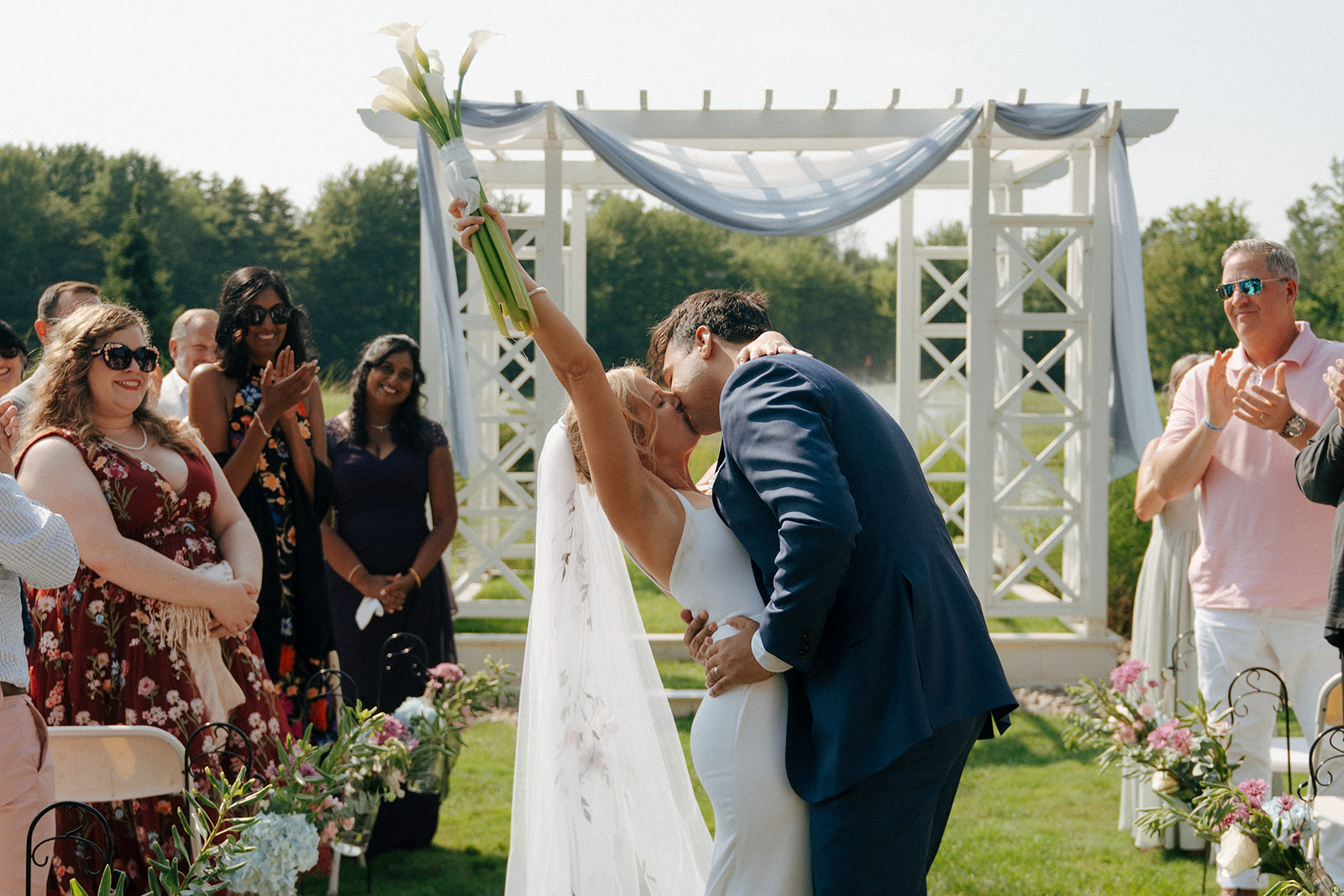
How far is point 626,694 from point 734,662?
0.71m

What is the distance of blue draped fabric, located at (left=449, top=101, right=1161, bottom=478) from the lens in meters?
7.37

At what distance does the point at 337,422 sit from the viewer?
17.1 ft

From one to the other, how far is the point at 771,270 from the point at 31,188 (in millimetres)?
28660

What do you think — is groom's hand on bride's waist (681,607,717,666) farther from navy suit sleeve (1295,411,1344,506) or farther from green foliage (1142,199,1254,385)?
green foliage (1142,199,1254,385)

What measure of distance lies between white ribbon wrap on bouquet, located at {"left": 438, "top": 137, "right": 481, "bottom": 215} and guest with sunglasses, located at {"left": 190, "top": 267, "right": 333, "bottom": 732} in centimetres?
216

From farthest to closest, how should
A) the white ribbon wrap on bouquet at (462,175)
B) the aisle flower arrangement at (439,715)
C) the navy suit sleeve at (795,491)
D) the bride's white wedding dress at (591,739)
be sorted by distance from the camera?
1. the aisle flower arrangement at (439,715)
2. the bride's white wedding dress at (591,739)
3. the white ribbon wrap on bouquet at (462,175)
4. the navy suit sleeve at (795,491)

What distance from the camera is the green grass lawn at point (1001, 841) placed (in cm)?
441

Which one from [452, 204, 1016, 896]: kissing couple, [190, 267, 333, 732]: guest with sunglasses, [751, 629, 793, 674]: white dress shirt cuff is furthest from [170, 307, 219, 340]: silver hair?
[751, 629, 793, 674]: white dress shirt cuff

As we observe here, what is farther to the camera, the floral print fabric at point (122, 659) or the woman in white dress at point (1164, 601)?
the woman in white dress at point (1164, 601)

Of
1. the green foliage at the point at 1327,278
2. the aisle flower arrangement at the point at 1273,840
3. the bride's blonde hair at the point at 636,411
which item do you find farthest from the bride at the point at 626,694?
the green foliage at the point at 1327,278

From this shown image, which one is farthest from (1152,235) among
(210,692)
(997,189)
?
(210,692)

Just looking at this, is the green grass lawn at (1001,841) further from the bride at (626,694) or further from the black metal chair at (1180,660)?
the bride at (626,694)

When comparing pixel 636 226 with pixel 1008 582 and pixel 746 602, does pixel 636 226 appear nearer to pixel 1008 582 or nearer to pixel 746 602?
pixel 1008 582

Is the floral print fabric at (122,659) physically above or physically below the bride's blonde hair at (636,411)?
below
